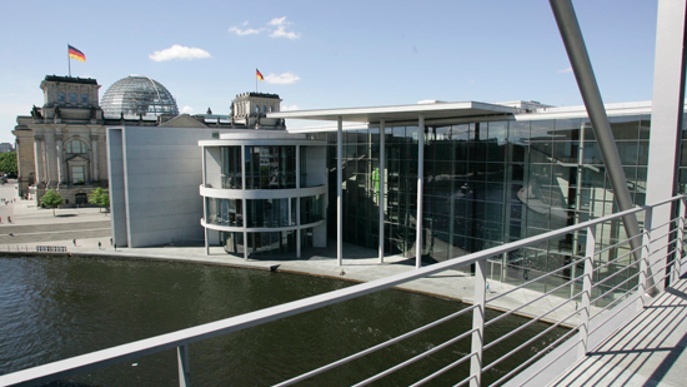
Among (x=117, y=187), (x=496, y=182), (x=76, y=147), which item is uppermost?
(x=76, y=147)

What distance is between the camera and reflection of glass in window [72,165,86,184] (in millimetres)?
56719

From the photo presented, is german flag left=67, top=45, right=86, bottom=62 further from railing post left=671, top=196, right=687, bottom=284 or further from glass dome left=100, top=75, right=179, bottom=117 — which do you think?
railing post left=671, top=196, right=687, bottom=284

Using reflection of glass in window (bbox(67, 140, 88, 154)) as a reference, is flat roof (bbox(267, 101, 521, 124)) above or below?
above

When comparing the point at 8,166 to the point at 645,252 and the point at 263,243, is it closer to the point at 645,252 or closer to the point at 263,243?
the point at 263,243

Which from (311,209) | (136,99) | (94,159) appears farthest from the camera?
(136,99)

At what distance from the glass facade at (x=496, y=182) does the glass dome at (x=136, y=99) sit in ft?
196

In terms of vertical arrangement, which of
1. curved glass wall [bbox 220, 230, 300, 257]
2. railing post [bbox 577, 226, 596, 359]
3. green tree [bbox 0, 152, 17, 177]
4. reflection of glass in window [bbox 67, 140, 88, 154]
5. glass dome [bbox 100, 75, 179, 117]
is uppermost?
glass dome [bbox 100, 75, 179, 117]

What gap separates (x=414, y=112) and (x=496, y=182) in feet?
15.5

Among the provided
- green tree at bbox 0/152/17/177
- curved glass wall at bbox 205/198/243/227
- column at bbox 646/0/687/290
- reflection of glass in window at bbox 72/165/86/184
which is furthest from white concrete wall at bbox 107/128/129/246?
green tree at bbox 0/152/17/177

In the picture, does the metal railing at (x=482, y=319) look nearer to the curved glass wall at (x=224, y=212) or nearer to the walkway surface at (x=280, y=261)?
the walkway surface at (x=280, y=261)

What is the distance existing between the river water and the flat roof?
7.70m

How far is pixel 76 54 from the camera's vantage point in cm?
5638

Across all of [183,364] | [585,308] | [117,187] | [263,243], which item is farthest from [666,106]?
[117,187]

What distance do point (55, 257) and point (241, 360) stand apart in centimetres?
2010
